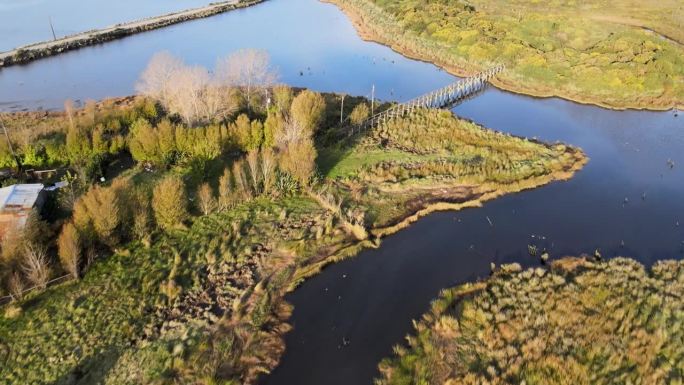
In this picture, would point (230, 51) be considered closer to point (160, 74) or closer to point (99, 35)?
point (99, 35)

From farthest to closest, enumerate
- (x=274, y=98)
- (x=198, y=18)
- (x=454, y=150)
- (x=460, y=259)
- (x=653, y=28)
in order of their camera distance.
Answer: (x=198, y=18) < (x=653, y=28) < (x=274, y=98) < (x=454, y=150) < (x=460, y=259)

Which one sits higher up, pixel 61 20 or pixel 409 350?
pixel 61 20

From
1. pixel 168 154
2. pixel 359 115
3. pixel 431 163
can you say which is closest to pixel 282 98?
pixel 359 115

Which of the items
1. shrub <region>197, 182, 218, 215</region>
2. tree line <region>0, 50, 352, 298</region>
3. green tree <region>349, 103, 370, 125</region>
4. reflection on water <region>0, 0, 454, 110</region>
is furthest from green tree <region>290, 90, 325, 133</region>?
reflection on water <region>0, 0, 454, 110</region>

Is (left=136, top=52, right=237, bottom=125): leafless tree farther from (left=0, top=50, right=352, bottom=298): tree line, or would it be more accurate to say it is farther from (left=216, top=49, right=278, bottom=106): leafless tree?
(left=216, top=49, right=278, bottom=106): leafless tree

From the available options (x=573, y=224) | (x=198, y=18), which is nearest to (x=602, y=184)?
(x=573, y=224)

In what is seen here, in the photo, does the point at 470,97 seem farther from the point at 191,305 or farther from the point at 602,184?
the point at 191,305
